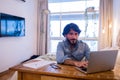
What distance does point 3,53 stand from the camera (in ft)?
10.2

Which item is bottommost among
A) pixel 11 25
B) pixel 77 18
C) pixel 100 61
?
pixel 100 61

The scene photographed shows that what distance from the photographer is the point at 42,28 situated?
15.2 ft

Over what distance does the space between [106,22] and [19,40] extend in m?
2.51

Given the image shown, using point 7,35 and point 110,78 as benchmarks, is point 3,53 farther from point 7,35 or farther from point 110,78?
point 110,78

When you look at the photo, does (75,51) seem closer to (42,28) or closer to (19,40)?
(19,40)

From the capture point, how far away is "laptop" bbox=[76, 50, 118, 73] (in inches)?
44.3

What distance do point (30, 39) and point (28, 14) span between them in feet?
2.54

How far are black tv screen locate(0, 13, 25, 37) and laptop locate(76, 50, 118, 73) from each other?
2.39 metres

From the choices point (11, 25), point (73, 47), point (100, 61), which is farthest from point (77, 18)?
point (100, 61)

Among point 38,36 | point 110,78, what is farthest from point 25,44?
point 110,78

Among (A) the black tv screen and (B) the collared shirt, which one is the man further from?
(A) the black tv screen

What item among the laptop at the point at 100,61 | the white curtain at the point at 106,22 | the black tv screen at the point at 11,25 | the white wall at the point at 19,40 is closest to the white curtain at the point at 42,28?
the white wall at the point at 19,40

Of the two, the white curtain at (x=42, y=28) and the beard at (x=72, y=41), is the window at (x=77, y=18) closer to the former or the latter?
the white curtain at (x=42, y=28)

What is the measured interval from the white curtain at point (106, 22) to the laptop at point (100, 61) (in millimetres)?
2954
